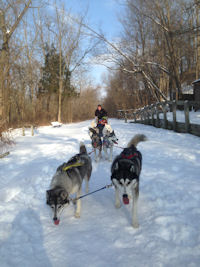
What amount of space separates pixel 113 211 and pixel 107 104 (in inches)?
1759

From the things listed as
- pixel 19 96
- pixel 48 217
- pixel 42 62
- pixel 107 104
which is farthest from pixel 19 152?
pixel 107 104

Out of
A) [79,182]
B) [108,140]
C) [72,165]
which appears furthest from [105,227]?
[108,140]

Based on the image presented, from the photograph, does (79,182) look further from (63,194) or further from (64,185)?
(63,194)

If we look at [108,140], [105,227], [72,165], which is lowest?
[105,227]

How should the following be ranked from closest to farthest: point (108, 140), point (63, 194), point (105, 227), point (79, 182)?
point (63, 194)
point (105, 227)
point (79, 182)
point (108, 140)

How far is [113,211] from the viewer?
10.3ft

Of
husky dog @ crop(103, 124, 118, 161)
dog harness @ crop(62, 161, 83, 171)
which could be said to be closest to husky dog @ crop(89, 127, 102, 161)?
husky dog @ crop(103, 124, 118, 161)

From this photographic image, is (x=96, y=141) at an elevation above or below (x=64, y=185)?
above

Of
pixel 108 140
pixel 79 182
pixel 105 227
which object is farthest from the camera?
pixel 108 140

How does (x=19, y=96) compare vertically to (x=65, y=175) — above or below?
above

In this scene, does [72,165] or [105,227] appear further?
[72,165]

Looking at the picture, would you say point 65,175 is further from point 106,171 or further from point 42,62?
point 42,62

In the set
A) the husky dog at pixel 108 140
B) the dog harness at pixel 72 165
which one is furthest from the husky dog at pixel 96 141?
the dog harness at pixel 72 165

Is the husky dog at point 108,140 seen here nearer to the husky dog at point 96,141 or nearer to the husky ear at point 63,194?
the husky dog at point 96,141
